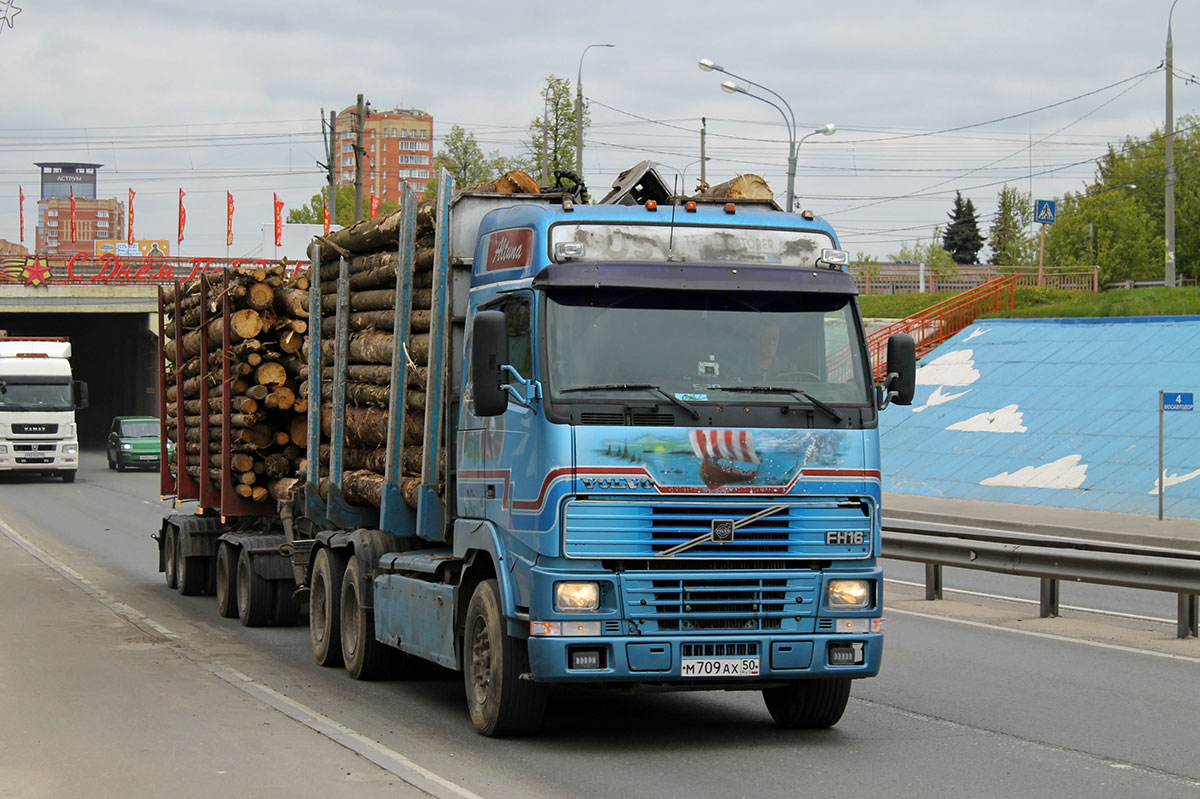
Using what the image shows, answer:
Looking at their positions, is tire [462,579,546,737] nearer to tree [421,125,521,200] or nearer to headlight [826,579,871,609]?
headlight [826,579,871,609]

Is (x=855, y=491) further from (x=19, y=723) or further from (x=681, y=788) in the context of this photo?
(x=19, y=723)

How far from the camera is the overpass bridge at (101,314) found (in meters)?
61.0

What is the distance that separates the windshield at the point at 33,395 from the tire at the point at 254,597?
30560 mm

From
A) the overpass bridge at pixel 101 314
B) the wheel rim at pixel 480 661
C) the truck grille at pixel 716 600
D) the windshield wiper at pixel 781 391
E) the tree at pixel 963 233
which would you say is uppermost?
the tree at pixel 963 233

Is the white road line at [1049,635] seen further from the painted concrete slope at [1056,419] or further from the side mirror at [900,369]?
the painted concrete slope at [1056,419]

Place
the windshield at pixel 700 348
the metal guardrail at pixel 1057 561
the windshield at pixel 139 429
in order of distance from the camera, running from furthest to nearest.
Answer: the windshield at pixel 139 429
the metal guardrail at pixel 1057 561
the windshield at pixel 700 348

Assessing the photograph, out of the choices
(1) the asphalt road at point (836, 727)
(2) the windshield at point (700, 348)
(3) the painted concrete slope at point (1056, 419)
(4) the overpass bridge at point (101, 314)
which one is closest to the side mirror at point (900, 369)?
(2) the windshield at point (700, 348)

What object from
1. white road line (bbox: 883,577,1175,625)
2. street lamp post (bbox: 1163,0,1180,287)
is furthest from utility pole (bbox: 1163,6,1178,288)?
white road line (bbox: 883,577,1175,625)

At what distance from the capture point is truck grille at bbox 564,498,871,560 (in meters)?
8.02

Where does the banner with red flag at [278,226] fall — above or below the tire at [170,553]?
above

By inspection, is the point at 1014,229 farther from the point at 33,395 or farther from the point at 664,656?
the point at 664,656

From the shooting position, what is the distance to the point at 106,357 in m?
80.6

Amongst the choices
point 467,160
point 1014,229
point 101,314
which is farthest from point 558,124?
point 1014,229

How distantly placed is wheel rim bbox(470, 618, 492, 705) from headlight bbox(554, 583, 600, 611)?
80 cm
